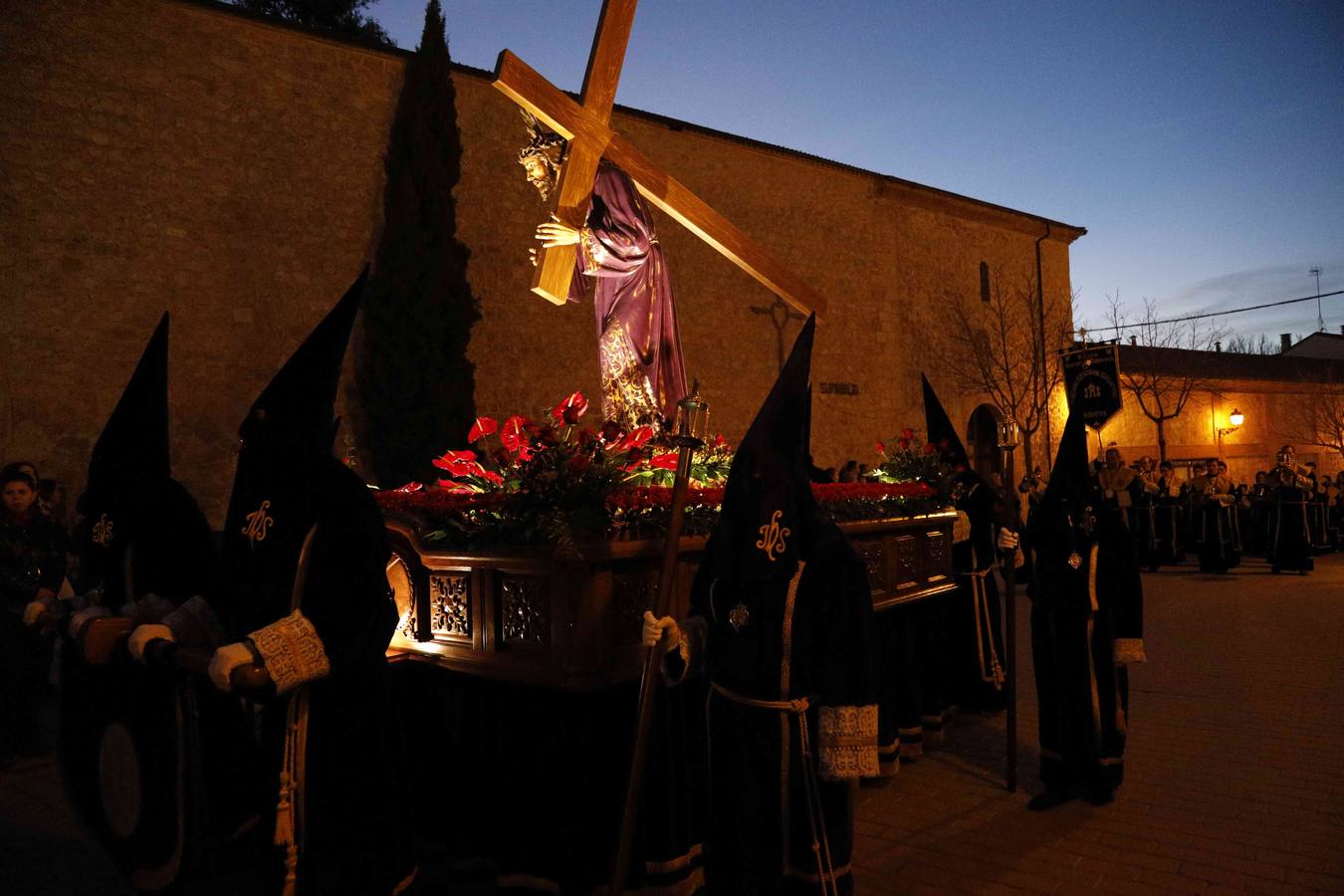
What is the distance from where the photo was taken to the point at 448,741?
A: 385cm

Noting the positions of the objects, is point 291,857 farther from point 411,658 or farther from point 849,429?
point 849,429

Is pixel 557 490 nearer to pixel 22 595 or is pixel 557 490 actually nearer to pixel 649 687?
pixel 649 687

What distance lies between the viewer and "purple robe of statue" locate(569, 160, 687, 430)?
4.76m

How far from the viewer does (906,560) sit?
5680mm

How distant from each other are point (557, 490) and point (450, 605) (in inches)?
32.0

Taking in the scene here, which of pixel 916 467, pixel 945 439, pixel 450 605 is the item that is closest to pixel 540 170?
pixel 450 605

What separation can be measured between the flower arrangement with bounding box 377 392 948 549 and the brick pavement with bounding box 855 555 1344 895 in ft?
5.81

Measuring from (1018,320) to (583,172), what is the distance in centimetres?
2114

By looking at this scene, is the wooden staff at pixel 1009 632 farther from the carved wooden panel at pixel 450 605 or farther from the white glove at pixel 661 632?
the carved wooden panel at pixel 450 605

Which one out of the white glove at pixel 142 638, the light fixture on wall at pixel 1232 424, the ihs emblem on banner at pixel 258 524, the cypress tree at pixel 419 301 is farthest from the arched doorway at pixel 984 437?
the white glove at pixel 142 638

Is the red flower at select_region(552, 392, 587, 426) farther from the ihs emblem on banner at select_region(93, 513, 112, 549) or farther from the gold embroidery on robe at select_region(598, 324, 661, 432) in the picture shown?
the ihs emblem on banner at select_region(93, 513, 112, 549)

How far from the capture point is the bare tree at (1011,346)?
21.5m

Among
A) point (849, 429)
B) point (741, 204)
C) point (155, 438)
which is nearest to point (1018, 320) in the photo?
point (849, 429)

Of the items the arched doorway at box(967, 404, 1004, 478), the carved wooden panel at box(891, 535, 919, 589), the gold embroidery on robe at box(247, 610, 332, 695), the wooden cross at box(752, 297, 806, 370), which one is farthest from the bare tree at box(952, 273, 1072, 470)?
the gold embroidery on robe at box(247, 610, 332, 695)
